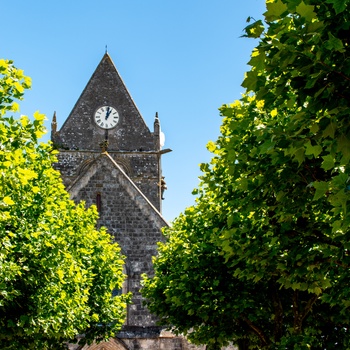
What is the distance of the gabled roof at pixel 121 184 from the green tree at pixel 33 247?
773cm

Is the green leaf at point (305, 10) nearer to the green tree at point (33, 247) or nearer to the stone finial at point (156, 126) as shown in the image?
the green tree at point (33, 247)

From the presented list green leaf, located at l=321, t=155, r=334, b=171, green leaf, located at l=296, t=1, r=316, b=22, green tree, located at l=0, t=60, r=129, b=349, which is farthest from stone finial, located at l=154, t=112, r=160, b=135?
green leaf, located at l=296, t=1, r=316, b=22

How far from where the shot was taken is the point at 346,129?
557 centimetres

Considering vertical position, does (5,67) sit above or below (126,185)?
below

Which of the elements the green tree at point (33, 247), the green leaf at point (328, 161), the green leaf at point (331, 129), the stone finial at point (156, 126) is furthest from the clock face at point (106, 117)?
the green leaf at point (331, 129)

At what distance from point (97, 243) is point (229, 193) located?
9.42m

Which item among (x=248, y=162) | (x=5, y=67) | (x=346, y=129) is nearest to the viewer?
(x=346, y=129)

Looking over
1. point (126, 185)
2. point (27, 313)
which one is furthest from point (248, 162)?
point (126, 185)

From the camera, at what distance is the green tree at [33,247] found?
37.1 ft

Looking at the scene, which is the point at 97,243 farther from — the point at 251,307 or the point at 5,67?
the point at 5,67

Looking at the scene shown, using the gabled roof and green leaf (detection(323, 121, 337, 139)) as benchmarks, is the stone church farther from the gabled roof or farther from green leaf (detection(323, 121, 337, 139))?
green leaf (detection(323, 121, 337, 139))

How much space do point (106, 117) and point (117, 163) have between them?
9.56 ft

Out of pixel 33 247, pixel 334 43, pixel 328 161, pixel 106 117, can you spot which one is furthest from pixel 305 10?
pixel 106 117

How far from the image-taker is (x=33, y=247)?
14.2 metres
